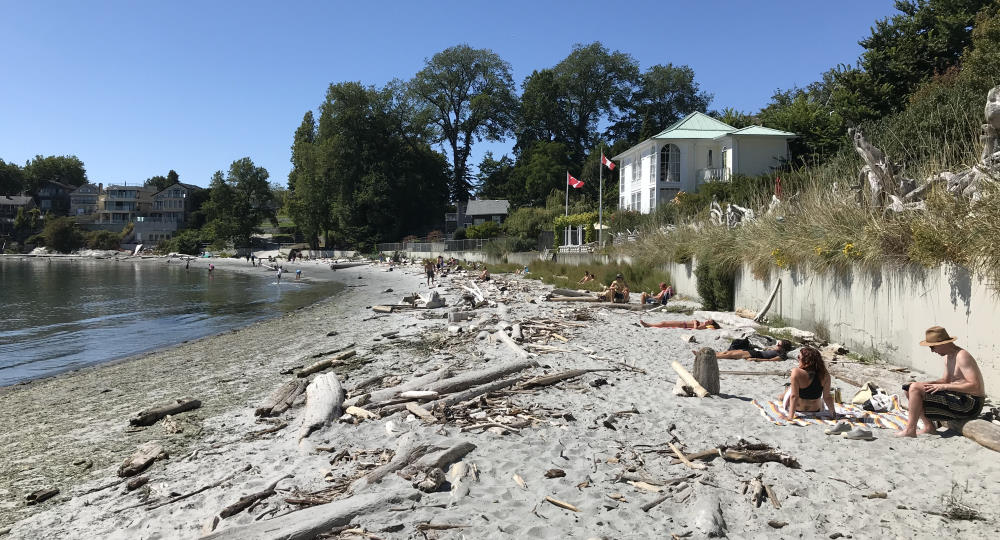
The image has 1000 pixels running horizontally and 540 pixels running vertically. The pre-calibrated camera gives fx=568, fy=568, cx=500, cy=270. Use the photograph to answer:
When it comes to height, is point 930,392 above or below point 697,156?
below

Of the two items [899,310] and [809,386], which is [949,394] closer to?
[809,386]

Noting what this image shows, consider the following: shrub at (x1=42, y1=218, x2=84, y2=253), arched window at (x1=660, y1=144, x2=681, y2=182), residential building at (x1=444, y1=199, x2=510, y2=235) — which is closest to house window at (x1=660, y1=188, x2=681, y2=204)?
arched window at (x1=660, y1=144, x2=681, y2=182)

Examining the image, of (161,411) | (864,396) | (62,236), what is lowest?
(161,411)

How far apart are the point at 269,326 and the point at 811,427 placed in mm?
18464

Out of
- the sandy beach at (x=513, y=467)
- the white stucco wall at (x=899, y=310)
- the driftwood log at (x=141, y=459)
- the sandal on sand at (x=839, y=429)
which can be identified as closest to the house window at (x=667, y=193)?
the white stucco wall at (x=899, y=310)

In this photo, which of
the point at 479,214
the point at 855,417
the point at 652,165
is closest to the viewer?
the point at 855,417

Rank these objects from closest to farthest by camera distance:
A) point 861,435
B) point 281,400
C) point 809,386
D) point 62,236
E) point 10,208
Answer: point 861,435 < point 809,386 < point 281,400 < point 62,236 < point 10,208

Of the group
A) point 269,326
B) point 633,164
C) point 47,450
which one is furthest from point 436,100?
point 47,450

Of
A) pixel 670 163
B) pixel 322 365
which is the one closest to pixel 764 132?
pixel 670 163

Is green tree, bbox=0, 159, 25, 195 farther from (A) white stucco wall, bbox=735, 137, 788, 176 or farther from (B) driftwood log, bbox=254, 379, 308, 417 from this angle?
(B) driftwood log, bbox=254, 379, 308, 417

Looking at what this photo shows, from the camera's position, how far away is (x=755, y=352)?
33.7 ft

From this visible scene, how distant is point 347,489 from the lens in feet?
17.4

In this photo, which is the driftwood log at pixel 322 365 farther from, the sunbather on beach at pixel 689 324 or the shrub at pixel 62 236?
the shrub at pixel 62 236

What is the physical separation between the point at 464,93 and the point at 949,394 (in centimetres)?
8313
